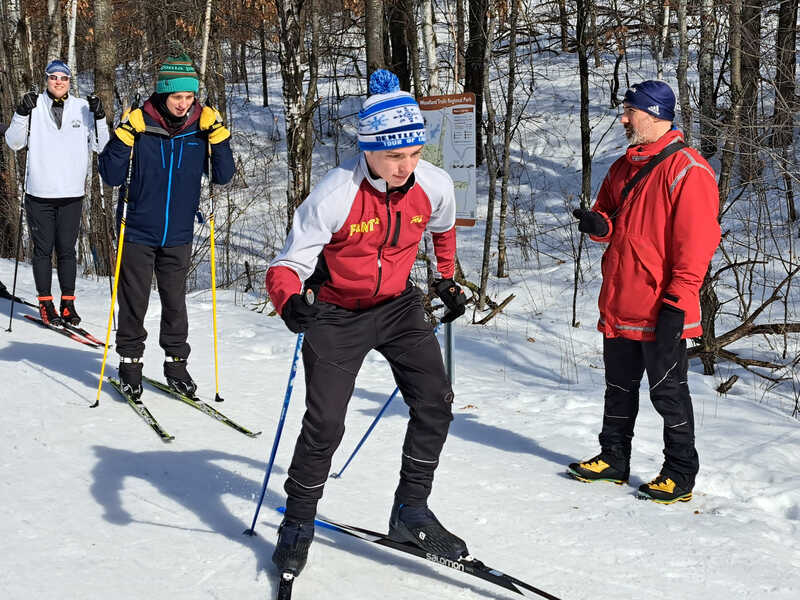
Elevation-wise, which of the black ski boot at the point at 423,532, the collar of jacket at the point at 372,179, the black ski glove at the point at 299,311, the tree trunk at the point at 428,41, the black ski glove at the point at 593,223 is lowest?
the black ski boot at the point at 423,532

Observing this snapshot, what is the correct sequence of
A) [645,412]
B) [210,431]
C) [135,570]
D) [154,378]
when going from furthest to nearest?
1. [154,378]
2. [645,412]
3. [210,431]
4. [135,570]

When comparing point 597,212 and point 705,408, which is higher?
point 597,212

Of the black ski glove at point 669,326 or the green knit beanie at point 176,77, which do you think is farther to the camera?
the green knit beanie at point 176,77

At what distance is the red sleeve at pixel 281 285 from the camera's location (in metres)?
2.88

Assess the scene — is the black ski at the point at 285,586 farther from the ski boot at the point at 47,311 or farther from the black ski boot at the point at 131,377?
the ski boot at the point at 47,311

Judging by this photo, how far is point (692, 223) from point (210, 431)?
308cm

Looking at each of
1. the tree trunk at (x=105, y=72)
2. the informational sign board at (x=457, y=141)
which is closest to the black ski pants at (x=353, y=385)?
the informational sign board at (x=457, y=141)

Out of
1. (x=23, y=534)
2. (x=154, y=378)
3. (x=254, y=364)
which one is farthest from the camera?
(x=254, y=364)

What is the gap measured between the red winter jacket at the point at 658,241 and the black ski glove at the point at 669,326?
0.13ft

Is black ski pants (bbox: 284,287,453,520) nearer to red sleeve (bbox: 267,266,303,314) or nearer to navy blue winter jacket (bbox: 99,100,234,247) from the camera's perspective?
red sleeve (bbox: 267,266,303,314)

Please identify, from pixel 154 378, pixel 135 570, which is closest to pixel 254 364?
pixel 154 378

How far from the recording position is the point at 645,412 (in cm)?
560

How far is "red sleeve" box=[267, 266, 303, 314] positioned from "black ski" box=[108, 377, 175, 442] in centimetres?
218

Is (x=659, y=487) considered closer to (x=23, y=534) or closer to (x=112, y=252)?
(x=23, y=534)
